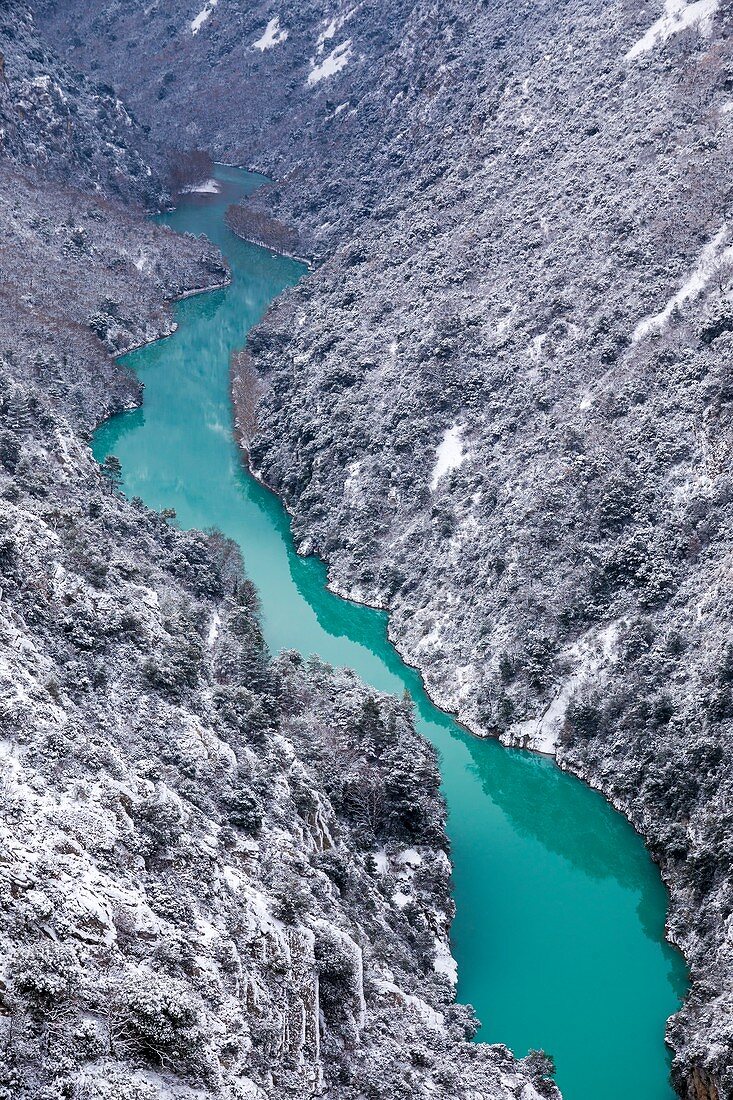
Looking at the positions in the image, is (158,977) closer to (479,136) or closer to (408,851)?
(408,851)

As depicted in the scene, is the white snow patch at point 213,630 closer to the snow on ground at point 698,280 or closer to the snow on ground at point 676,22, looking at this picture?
the snow on ground at point 698,280

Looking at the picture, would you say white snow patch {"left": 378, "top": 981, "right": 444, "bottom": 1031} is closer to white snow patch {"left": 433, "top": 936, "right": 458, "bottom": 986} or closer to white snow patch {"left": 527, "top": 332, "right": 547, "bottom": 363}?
white snow patch {"left": 433, "top": 936, "right": 458, "bottom": 986}

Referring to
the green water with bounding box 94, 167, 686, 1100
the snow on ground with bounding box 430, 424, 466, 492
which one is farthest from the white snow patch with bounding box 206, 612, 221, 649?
the snow on ground with bounding box 430, 424, 466, 492

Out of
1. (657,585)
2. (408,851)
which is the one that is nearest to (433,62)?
(657,585)

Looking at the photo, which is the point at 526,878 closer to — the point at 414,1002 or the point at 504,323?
the point at 414,1002

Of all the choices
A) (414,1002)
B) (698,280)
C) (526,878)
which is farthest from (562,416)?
(414,1002)

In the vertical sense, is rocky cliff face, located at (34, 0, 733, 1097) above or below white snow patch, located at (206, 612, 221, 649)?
above

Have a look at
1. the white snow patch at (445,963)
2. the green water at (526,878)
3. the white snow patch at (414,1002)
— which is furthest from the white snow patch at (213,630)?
the white snow patch at (414,1002)
